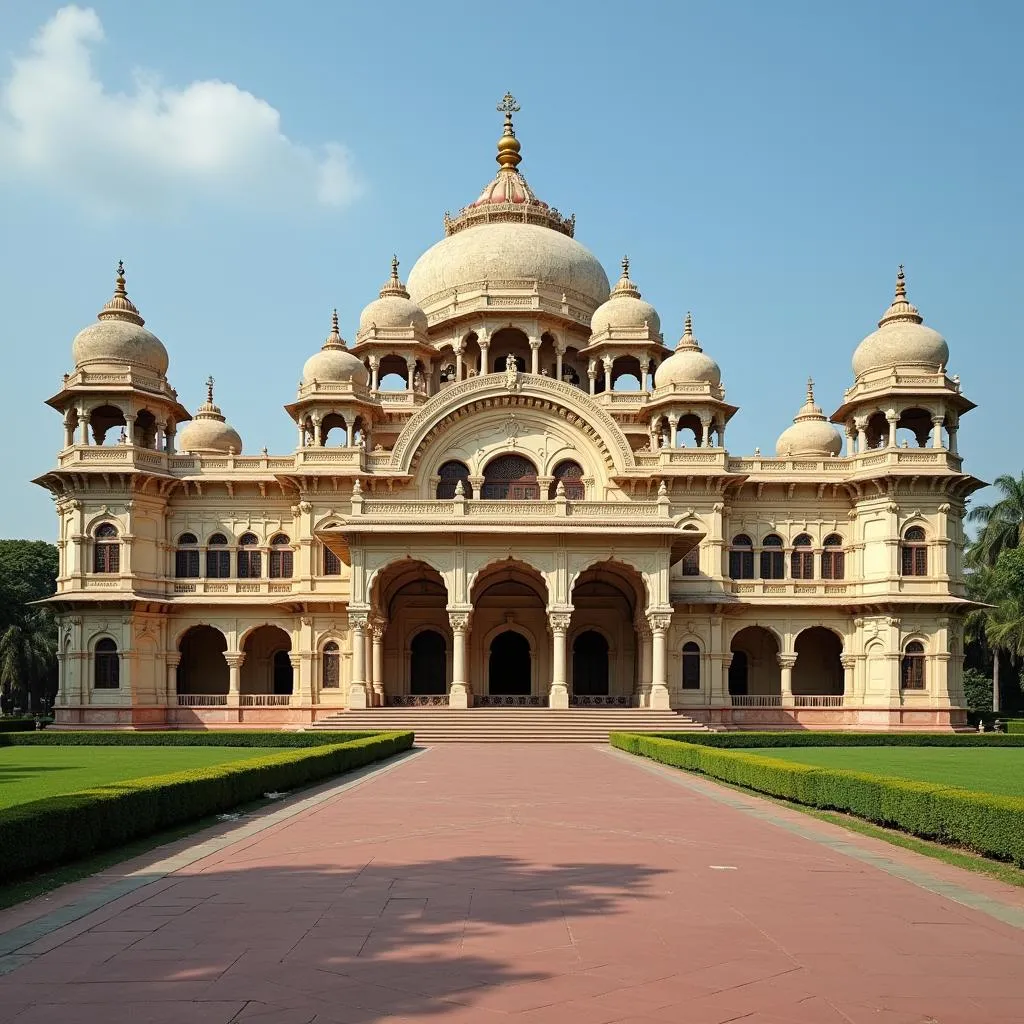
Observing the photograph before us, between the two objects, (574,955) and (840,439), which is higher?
(840,439)

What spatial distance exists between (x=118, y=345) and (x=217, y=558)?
829 cm

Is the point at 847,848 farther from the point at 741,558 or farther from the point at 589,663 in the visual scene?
the point at 589,663

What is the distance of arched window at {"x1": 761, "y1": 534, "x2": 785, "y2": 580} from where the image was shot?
39.1 m

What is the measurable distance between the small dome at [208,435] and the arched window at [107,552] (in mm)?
6946

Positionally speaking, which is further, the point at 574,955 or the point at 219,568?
the point at 219,568

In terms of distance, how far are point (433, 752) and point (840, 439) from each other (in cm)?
2603

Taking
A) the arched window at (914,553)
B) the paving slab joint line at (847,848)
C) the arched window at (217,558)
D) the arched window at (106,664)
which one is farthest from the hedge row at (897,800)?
the arched window at (106,664)

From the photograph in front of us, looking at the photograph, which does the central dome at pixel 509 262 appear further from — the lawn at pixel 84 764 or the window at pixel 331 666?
the lawn at pixel 84 764

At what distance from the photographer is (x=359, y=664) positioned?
33.6m

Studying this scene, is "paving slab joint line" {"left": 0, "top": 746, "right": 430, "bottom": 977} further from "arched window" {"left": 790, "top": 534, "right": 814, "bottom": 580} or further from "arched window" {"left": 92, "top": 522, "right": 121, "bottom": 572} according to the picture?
"arched window" {"left": 790, "top": 534, "right": 814, "bottom": 580}

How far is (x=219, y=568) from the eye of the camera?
3916 centimetres

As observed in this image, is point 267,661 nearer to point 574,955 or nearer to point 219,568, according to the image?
point 219,568

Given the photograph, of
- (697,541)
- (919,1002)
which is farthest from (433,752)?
(919,1002)

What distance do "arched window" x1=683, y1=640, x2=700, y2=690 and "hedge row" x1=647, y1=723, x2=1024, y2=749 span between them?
7.03 metres
